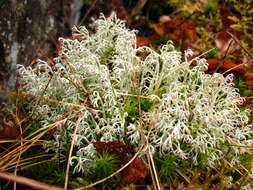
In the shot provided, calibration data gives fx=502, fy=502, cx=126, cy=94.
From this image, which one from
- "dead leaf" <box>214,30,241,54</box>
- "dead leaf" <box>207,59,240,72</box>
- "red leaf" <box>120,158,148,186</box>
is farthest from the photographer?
"dead leaf" <box>214,30,241,54</box>

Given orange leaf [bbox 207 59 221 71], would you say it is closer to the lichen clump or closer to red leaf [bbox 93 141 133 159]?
the lichen clump

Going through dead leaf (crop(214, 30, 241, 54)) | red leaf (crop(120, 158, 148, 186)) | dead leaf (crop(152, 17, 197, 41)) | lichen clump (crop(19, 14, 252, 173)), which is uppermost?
dead leaf (crop(152, 17, 197, 41))

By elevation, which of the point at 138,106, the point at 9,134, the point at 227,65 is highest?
the point at 227,65

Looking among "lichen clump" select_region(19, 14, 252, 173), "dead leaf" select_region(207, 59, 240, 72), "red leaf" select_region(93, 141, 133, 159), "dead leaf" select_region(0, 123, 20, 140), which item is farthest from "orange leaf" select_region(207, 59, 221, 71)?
"dead leaf" select_region(0, 123, 20, 140)

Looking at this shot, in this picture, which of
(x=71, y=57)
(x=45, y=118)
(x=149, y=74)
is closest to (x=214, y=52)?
(x=149, y=74)

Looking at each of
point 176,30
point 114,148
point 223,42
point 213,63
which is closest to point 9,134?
point 114,148

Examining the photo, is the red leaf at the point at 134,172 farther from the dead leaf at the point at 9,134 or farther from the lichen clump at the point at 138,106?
the dead leaf at the point at 9,134

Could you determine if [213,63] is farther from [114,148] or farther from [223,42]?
[114,148]
